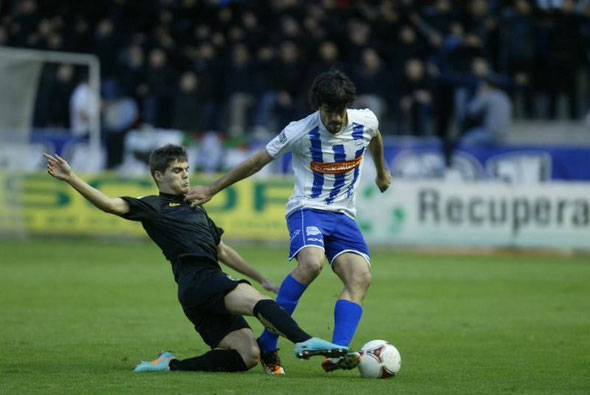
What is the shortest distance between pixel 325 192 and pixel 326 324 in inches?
121

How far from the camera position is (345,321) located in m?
7.42

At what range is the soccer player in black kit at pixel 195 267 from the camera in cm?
733

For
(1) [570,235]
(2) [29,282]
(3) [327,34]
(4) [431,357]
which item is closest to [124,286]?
(2) [29,282]

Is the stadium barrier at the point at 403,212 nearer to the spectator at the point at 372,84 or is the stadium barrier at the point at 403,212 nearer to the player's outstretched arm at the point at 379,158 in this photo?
the spectator at the point at 372,84

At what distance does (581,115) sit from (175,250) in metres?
16.3

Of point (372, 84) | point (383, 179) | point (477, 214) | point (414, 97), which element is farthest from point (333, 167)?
point (414, 97)

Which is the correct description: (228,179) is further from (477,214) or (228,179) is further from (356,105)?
(356,105)

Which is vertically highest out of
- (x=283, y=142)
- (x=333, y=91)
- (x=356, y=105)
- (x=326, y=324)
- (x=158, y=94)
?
(x=158, y=94)

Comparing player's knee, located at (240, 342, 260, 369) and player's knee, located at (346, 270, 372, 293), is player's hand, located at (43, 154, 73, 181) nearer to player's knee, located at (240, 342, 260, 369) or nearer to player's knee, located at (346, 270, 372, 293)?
player's knee, located at (240, 342, 260, 369)

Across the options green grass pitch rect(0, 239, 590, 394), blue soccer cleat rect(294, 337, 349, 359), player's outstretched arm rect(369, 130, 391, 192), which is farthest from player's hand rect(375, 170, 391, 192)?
blue soccer cleat rect(294, 337, 349, 359)

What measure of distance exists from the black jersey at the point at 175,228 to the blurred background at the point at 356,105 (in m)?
11.9

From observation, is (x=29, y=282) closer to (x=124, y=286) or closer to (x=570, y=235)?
(x=124, y=286)

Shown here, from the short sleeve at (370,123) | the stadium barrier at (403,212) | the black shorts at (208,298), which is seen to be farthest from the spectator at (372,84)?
the black shorts at (208,298)

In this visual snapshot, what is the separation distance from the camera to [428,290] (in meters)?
13.9
